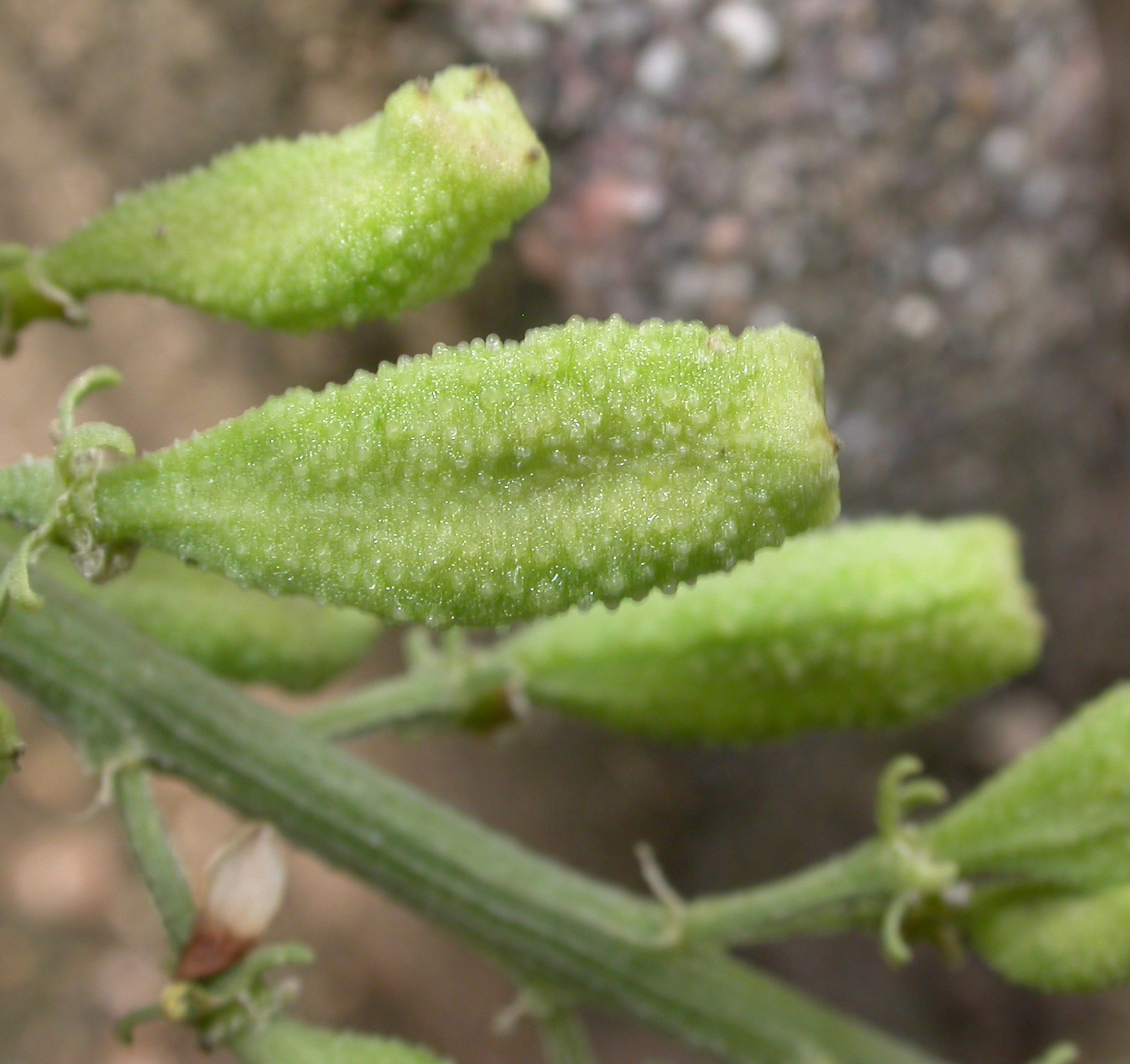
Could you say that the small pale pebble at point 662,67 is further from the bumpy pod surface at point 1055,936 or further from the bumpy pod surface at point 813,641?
the bumpy pod surface at point 1055,936

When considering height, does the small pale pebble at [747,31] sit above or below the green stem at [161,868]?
above

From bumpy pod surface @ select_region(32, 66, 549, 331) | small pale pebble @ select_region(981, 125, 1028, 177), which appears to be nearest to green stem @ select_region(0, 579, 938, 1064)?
bumpy pod surface @ select_region(32, 66, 549, 331)

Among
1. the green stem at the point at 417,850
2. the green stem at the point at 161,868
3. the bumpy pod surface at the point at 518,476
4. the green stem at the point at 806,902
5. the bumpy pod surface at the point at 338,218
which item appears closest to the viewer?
the bumpy pod surface at the point at 518,476

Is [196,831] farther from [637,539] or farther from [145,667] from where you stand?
[637,539]

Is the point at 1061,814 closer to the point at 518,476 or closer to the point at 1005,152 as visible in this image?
the point at 518,476

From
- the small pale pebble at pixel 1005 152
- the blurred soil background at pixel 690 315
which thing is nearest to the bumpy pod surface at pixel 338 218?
the blurred soil background at pixel 690 315

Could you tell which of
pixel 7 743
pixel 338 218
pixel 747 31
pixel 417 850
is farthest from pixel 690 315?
pixel 7 743

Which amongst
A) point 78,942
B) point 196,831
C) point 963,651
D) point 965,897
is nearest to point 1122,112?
point 963,651
